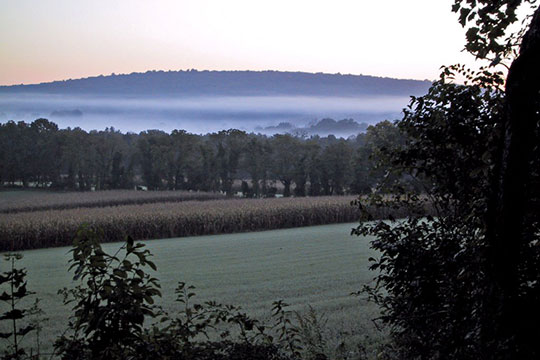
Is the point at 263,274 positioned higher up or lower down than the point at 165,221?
higher up

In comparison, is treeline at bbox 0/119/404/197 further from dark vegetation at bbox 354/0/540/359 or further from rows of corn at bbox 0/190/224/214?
dark vegetation at bbox 354/0/540/359

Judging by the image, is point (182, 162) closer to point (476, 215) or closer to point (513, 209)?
point (476, 215)

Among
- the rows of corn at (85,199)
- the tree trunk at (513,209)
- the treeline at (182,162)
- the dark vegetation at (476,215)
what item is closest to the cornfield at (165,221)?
the rows of corn at (85,199)

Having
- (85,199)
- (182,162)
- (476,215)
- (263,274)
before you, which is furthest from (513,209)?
(182,162)

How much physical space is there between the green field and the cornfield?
1458 mm

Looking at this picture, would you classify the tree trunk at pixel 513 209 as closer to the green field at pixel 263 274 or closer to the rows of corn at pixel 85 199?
the green field at pixel 263 274

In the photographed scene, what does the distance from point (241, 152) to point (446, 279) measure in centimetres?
5038

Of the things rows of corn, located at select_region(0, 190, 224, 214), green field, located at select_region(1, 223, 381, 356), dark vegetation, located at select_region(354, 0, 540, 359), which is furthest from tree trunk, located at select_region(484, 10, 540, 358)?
rows of corn, located at select_region(0, 190, 224, 214)

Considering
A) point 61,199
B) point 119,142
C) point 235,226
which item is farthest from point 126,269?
point 119,142

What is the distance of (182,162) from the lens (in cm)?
5422

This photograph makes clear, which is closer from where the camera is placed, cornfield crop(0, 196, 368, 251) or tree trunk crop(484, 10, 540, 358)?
tree trunk crop(484, 10, 540, 358)

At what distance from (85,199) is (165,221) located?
17588 millimetres

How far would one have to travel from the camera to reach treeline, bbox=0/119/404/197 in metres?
49.3

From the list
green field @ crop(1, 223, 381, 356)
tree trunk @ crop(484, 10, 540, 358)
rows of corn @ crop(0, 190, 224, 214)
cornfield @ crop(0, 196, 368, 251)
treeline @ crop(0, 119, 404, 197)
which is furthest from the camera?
treeline @ crop(0, 119, 404, 197)
